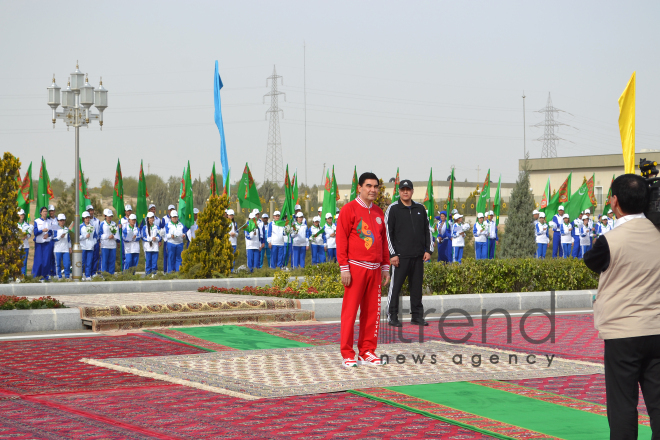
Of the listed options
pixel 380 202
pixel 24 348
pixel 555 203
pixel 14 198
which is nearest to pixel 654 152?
pixel 555 203

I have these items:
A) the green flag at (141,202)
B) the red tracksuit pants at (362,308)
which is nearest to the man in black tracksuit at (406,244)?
the red tracksuit pants at (362,308)

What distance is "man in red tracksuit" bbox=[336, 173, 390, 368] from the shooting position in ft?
27.1

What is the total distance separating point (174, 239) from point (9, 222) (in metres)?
6.84

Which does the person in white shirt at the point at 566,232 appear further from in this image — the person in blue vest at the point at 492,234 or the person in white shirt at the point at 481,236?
the person in white shirt at the point at 481,236

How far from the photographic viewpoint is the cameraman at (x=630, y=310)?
4.38 meters

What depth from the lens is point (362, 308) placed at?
8453 millimetres

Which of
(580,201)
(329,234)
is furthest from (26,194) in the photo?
(580,201)

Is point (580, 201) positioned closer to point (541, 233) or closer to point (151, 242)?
point (541, 233)

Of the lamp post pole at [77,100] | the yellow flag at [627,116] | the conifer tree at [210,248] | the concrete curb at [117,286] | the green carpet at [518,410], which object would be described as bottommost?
the green carpet at [518,410]

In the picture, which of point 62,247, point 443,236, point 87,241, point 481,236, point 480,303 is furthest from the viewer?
point 443,236

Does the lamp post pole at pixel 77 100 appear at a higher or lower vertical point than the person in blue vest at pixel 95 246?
higher

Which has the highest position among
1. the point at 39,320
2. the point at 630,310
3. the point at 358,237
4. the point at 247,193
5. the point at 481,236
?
the point at 247,193

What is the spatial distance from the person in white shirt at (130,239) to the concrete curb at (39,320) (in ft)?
40.8

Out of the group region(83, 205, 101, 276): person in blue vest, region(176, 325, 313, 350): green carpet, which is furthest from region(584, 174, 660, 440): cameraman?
region(83, 205, 101, 276): person in blue vest
